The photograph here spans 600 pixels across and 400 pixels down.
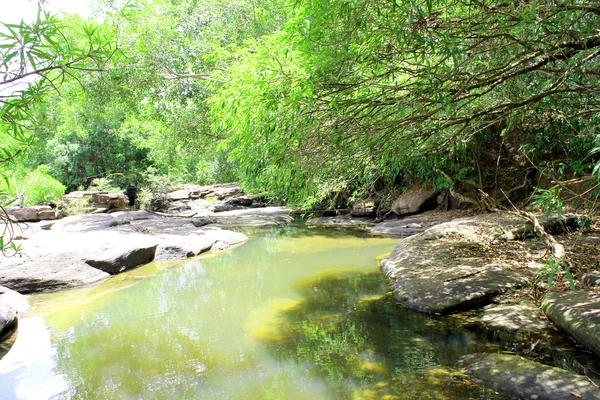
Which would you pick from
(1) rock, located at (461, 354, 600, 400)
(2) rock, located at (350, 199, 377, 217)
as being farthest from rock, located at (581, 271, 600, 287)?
(2) rock, located at (350, 199, 377, 217)

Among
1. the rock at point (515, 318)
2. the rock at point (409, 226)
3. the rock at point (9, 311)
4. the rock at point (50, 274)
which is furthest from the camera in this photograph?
the rock at point (409, 226)

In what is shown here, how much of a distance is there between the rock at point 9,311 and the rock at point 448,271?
479 centimetres

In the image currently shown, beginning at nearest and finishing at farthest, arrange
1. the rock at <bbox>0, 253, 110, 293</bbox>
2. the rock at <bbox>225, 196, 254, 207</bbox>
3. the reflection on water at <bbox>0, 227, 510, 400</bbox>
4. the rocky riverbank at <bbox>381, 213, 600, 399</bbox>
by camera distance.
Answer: the rocky riverbank at <bbox>381, 213, 600, 399</bbox>, the reflection on water at <bbox>0, 227, 510, 400</bbox>, the rock at <bbox>0, 253, 110, 293</bbox>, the rock at <bbox>225, 196, 254, 207</bbox>

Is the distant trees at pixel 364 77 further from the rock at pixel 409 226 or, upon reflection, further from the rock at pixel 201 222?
the rock at pixel 201 222

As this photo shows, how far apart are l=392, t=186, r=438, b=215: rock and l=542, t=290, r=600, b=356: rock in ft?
28.3

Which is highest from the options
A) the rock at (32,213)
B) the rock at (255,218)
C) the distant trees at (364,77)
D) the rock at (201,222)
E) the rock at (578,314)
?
the distant trees at (364,77)

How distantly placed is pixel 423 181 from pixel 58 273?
1035 centimetres

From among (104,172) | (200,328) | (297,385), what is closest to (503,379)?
(297,385)

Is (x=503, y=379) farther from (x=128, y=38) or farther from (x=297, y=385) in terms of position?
(x=128, y=38)

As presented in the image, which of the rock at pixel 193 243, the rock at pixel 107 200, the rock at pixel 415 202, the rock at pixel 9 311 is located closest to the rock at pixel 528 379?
the rock at pixel 9 311

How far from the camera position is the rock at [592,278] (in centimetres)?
427

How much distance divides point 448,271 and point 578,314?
197 centimetres

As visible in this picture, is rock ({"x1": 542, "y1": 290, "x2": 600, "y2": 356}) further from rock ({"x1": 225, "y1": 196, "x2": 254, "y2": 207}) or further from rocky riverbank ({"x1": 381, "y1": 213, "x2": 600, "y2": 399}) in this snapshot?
rock ({"x1": 225, "y1": 196, "x2": 254, "y2": 207})

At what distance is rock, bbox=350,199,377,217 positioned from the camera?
1382cm
